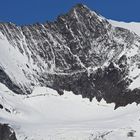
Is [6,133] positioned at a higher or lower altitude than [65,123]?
lower

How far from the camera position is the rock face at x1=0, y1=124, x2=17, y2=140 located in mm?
156750

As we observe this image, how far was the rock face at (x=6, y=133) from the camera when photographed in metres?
157

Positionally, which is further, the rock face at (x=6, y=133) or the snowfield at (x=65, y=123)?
the snowfield at (x=65, y=123)

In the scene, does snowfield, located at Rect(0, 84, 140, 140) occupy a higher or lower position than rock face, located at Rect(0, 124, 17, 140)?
higher

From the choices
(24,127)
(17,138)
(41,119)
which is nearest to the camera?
(17,138)

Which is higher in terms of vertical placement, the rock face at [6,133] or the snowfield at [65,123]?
the snowfield at [65,123]

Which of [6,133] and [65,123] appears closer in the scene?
[6,133]

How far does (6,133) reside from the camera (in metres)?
158

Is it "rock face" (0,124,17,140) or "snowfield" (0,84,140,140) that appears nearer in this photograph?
"rock face" (0,124,17,140)

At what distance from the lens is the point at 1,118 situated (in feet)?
573

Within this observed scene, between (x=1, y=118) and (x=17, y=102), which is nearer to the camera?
(x=1, y=118)

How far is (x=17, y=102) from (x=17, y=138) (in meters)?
39.6

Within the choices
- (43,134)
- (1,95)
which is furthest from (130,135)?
(1,95)

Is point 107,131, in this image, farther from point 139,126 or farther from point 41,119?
point 41,119
